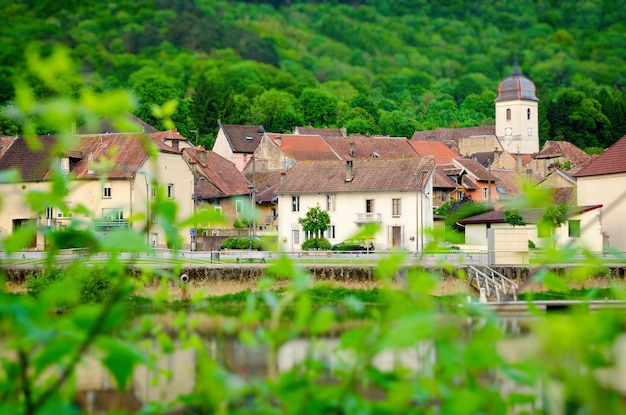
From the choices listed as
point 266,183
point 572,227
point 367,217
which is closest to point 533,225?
point 572,227

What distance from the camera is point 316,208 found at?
5644cm

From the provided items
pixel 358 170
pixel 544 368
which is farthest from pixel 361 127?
pixel 544 368

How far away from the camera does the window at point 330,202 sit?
2259 inches

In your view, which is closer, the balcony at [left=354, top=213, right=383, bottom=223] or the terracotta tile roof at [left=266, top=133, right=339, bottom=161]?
the balcony at [left=354, top=213, right=383, bottom=223]

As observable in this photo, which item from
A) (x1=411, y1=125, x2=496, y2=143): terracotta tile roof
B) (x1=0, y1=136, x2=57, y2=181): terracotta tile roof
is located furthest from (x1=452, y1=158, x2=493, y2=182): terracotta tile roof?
(x1=411, y1=125, x2=496, y2=143): terracotta tile roof

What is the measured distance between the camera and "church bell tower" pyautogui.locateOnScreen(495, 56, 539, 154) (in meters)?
119

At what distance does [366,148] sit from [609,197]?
36.8 meters

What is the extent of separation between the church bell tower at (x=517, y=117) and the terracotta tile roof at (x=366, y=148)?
30044 mm

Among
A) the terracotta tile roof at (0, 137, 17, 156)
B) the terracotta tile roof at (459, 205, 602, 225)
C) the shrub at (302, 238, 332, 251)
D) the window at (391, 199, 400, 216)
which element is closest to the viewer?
→ the terracotta tile roof at (459, 205, 602, 225)

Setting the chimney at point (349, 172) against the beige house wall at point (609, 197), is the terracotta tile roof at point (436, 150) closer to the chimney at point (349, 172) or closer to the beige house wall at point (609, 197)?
the chimney at point (349, 172)

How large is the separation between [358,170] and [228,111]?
6252 centimetres

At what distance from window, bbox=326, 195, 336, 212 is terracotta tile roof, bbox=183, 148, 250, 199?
24.3 feet

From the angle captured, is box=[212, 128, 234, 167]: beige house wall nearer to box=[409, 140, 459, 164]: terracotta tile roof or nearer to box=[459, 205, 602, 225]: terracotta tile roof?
box=[409, 140, 459, 164]: terracotta tile roof

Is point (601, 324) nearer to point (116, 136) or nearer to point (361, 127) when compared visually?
point (116, 136)
